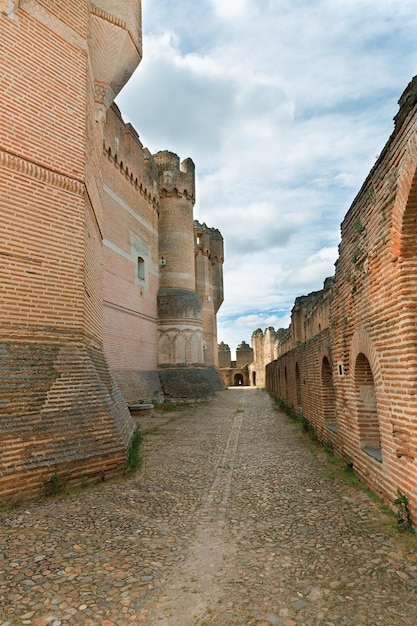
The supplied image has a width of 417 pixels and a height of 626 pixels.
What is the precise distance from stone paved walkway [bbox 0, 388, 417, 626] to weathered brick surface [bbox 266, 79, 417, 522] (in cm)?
74

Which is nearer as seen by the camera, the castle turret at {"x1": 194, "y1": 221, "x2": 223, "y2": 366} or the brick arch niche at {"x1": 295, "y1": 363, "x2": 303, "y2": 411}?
the brick arch niche at {"x1": 295, "y1": 363, "x2": 303, "y2": 411}

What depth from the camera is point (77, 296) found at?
6516 millimetres

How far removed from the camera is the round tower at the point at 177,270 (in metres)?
20.4

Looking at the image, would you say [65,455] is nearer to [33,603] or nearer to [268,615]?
[33,603]

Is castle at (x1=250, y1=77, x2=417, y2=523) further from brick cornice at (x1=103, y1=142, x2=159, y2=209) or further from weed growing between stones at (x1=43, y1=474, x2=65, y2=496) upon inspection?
brick cornice at (x1=103, y1=142, x2=159, y2=209)

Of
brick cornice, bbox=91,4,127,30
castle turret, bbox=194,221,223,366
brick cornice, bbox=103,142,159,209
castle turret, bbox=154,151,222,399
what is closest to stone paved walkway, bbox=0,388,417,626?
brick cornice, bbox=91,4,127,30

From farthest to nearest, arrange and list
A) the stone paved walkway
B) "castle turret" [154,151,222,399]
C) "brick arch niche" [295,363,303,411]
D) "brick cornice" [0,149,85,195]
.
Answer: "castle turret" [154,151,222,399]
"brick arch niche" [295,363,303,411]
"brick cornice" [0,149,85,195]
the stone paved walkway

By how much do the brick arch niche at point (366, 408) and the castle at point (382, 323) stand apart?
0.01m

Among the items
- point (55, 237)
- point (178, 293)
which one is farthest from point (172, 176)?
point (55, 237)

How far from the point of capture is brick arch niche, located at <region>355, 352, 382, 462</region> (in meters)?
5.55

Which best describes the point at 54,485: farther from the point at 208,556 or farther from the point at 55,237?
the point at 55,237

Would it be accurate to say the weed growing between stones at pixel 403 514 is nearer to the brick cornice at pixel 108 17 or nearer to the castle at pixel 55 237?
the castle at pixel 55 237

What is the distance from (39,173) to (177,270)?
15.8 meters

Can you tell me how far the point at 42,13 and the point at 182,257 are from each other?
52.0 feet
